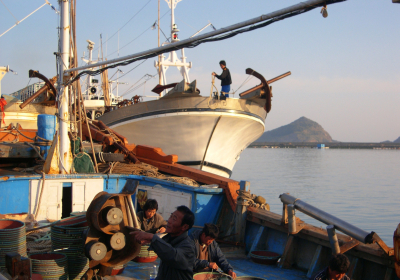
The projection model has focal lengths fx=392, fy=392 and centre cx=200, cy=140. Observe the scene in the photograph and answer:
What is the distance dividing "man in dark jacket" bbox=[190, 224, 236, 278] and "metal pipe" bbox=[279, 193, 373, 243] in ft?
5.35

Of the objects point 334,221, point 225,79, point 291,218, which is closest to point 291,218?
point 291,218

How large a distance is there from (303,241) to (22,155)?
6754 mm

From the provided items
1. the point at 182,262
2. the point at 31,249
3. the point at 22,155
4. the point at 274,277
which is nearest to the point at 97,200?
the point at 182,262

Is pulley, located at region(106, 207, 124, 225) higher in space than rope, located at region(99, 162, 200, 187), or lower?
lower

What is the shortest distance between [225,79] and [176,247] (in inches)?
445

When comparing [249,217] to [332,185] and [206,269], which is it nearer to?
[206,269]

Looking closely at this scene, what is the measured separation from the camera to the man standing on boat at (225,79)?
13.4 meters

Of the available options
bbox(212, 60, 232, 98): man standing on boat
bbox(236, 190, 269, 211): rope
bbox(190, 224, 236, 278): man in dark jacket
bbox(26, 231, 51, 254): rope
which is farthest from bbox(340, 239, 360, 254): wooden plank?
bbox(212, 60, 232, 98): man standing on boat

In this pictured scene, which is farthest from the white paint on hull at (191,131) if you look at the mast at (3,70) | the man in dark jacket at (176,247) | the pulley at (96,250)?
the man in dark jacket at (176,247)

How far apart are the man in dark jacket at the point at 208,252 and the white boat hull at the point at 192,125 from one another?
32.4 ft

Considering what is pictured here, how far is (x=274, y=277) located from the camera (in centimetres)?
588

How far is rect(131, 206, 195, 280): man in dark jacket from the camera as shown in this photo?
9.83ft

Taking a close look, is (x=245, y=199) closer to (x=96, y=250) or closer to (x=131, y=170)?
(x=131, y=170)

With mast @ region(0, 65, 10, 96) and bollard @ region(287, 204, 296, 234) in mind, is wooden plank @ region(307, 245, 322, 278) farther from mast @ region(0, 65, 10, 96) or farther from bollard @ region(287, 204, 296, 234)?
mast @ region(0, 65, 10, 96)
